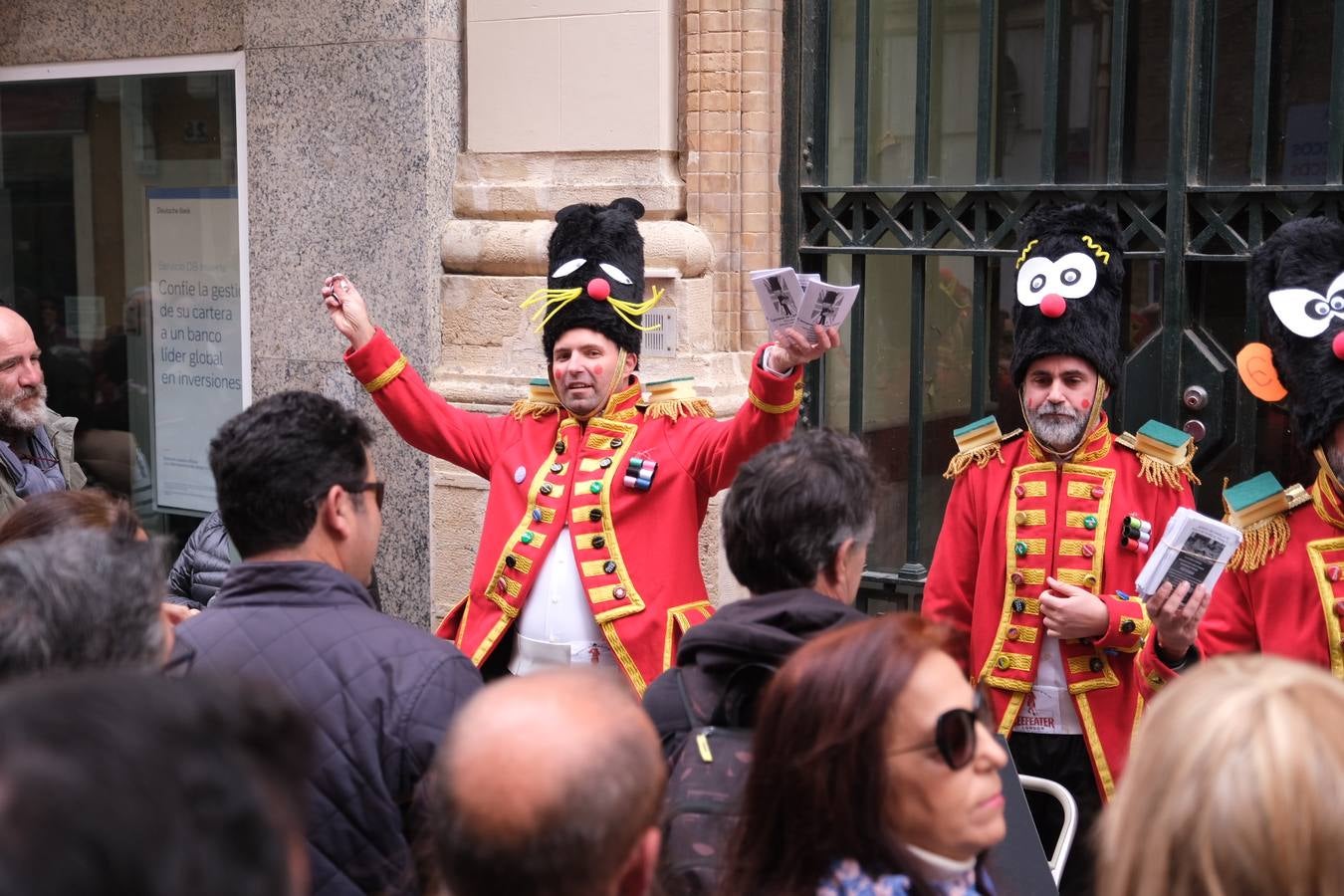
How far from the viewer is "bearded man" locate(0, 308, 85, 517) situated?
4625 mm

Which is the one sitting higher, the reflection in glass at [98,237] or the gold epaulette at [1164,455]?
the reflection in glass at [98,237]

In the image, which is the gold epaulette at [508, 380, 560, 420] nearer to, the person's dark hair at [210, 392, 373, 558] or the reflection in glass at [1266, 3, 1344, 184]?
the person's dark hair at [210, 392, 373, 558]

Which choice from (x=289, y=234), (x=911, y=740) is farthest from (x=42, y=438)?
(x=911, y=740)

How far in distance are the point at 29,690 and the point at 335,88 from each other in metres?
5.25

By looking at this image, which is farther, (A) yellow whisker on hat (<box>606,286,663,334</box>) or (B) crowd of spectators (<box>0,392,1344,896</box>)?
(A) yellow whisker on hat (<box>606,286,663,334</box>)

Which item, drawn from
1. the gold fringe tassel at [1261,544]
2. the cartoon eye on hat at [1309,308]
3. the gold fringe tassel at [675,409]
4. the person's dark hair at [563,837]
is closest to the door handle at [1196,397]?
the cartoon eye on hat at [1309,308]

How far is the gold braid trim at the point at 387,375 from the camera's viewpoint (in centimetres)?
454

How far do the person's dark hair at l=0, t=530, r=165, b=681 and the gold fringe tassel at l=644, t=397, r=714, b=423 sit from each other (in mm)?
2225

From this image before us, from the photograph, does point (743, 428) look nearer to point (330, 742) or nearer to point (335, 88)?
point (330, 742)

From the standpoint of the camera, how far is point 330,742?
2.59 meters

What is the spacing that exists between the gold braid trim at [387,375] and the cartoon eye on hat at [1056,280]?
1779 mm

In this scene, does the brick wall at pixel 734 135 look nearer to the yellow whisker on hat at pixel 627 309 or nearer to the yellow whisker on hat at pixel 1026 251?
the yellow whisker on hat at pixel 627 309

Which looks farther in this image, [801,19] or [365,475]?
[801,19]

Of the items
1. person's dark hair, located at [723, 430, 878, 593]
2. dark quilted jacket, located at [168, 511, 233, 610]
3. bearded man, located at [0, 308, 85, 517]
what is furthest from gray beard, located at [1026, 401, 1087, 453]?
bearded man, located at [0, 308, 85, 517]
